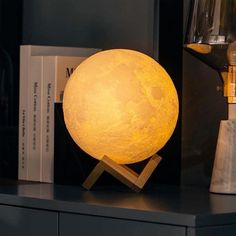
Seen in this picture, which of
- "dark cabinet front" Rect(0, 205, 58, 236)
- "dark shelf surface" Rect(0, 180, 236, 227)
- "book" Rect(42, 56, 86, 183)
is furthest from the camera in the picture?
"book" Rect(42, 56, 86, 183)

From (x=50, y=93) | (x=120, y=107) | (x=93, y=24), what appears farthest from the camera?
(x=93, y=24)

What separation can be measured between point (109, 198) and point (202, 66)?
522 millimetres

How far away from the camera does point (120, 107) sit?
71.0 inches

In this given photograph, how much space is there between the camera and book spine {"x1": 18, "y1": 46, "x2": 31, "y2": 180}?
86.3 inches

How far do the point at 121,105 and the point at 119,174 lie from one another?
0.17 meters

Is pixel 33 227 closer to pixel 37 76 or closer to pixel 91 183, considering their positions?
pixel 91 183

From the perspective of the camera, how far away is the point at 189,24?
1.93m

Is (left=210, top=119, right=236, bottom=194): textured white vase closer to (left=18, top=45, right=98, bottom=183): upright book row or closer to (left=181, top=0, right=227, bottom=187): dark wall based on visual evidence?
(left=181, top=0, right=227, bottom=187): dark wall

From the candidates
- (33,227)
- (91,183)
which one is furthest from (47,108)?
(33,227)

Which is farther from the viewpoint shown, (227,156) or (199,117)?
(199,117)

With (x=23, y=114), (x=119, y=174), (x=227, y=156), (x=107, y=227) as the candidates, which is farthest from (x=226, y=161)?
(x=23, y=114)

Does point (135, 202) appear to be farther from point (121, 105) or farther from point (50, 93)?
point (50, 93)

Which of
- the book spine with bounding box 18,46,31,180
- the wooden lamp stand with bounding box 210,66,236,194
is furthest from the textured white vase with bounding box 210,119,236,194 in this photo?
the book spine with bounding box 18,46,31,180

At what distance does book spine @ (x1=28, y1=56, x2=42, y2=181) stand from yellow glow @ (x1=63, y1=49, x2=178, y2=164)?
302 mm
